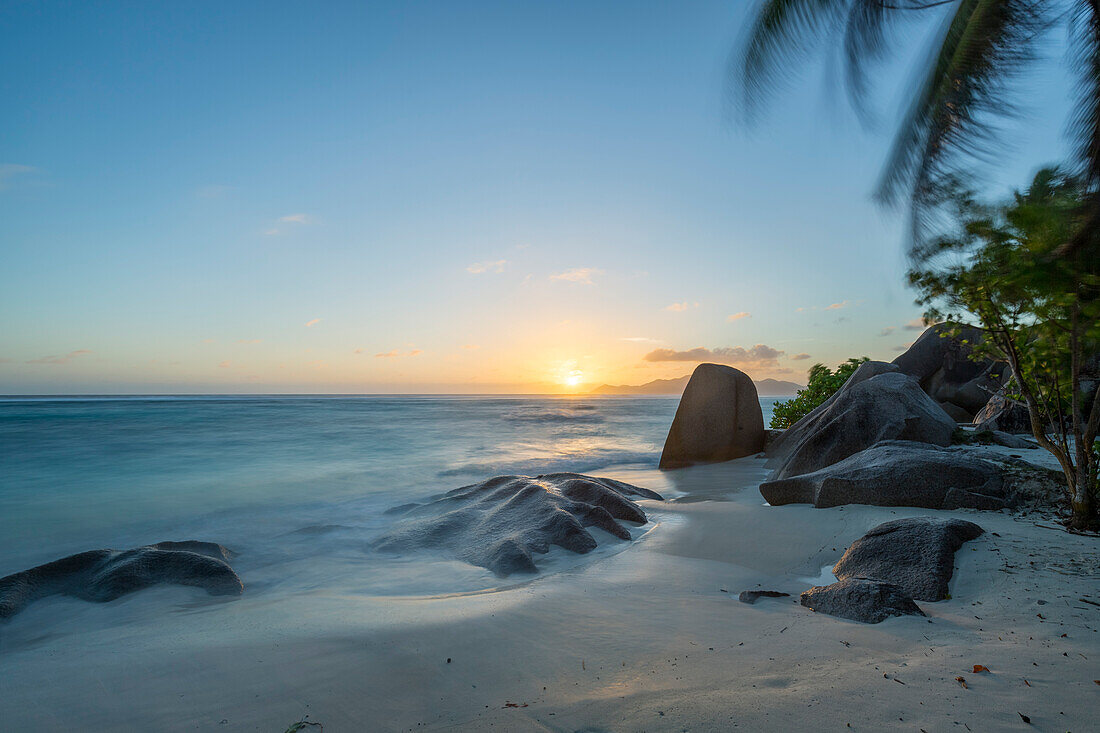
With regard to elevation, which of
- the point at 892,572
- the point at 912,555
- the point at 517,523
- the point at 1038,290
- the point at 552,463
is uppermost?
the point at 1038,290

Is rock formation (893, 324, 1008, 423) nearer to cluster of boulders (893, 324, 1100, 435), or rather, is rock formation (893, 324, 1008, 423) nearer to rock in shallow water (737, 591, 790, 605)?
cluster of boulders (893, 324, 1100, 435)

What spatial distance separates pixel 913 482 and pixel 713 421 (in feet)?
21.0

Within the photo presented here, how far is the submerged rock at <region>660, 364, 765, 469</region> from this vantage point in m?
11.9

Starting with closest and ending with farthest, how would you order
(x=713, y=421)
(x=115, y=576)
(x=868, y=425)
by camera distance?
1. (x=115, y=576)
2. (x=868, y=425)
3. (x=713, y=421)

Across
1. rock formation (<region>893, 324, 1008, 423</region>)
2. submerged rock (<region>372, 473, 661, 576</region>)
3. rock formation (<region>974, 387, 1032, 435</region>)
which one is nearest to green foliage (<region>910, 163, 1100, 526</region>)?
submerged rock (<region>372, 473, 661, 576</region>)

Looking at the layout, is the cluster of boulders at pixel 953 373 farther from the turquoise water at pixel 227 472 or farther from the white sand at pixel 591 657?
the white sand at pixel 591 657

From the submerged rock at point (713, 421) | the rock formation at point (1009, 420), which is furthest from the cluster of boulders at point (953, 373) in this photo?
the submerged rock at point (713, 421)

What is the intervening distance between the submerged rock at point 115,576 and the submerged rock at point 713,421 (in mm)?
9248

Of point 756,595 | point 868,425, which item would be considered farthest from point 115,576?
point 868,425

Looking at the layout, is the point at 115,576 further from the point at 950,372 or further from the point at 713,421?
the point at 950,372

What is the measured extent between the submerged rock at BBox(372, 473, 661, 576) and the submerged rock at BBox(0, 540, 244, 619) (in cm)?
174

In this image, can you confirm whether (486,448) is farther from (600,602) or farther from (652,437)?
(600,602)

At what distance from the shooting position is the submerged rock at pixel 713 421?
11922mm

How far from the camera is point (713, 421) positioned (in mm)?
11945
